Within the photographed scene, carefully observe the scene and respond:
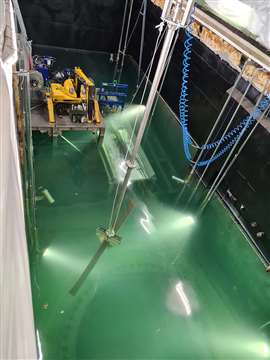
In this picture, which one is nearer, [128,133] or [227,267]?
[227,267]

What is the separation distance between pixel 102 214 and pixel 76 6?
577 cm

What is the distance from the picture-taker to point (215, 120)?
4695 mm

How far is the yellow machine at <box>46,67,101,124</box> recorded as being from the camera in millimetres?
4492

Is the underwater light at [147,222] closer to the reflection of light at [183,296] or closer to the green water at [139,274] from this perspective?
the green water at [139,274]

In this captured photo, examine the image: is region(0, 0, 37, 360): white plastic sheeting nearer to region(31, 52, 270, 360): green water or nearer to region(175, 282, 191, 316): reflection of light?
region(31, 52, 270, 360): green water

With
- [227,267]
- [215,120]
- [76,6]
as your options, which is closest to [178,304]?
[227,267]

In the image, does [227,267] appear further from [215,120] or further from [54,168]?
[54,168]

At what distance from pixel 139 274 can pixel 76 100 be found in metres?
2.74

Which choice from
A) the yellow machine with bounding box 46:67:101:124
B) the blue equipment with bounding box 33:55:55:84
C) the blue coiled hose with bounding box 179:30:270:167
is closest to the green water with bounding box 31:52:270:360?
the yellow machine with bounding box 46:67:101:124

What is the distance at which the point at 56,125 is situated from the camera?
4.50 metres

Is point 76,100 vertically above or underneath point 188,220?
above

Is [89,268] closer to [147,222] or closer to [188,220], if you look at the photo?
[147,222]

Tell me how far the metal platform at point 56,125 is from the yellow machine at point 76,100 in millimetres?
75

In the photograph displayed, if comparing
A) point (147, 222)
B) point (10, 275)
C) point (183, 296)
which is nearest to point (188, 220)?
point (147, 222)
